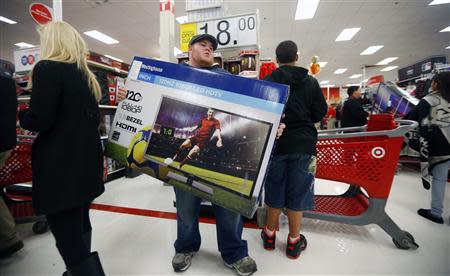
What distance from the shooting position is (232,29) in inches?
97.9

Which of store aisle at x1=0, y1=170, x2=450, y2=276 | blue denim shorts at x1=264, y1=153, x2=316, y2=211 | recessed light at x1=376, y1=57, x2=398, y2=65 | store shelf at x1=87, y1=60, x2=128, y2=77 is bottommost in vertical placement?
store aisle at x1=0, y1=170, x2=450, y2=276

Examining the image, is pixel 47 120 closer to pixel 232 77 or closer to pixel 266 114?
pixel 232 77

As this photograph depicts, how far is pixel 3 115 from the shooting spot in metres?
1.31

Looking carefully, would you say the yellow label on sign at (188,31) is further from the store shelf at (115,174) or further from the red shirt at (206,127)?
the store shelf at (115,174)

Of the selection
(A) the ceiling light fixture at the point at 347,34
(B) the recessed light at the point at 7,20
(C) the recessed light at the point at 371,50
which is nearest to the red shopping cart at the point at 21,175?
(B) the recessed light at the point at 7,20

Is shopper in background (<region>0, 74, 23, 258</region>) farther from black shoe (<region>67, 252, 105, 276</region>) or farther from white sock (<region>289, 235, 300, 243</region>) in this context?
white sock (<region>289, 235, 300, 243</region>)

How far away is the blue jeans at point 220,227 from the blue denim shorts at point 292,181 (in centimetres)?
35

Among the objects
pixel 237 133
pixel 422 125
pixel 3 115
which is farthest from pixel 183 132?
pixel 422 125

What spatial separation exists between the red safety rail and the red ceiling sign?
2.17m

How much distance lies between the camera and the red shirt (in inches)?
38.4

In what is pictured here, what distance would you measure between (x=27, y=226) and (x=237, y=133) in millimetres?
2300

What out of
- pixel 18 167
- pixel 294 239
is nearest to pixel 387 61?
pixel 294 239

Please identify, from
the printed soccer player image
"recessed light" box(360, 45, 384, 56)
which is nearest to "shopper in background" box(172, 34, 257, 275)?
the printed soccer player image

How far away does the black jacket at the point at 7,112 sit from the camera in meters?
1.30
